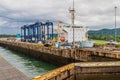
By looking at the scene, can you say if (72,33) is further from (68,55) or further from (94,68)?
(94,68)

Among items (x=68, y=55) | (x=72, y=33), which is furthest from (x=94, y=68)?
(x=72, y=33)

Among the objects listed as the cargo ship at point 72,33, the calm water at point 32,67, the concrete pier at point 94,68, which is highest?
the cargo ship at point 72,33

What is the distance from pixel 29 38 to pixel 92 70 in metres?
102

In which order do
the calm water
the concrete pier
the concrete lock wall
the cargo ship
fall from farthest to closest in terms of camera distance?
1. the cargo ship
2. the calm water
3. the concrete lock wall
4. the concrete pier

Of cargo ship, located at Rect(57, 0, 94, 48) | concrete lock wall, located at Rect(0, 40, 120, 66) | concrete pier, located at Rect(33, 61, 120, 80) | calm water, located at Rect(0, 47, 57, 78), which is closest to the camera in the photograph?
concrete pier, located at Rect(33, 61, 120, 80)

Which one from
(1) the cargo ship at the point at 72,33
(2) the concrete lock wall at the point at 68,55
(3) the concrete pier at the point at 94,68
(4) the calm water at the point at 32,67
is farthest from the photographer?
(1) the cargo ship at the point at 72,33

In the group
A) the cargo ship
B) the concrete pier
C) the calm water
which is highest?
the cargo ship

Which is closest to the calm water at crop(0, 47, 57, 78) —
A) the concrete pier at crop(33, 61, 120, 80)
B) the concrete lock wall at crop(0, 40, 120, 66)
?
the concrete lock wall at crop(0, 40, 120, 66)

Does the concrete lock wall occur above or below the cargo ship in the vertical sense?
below

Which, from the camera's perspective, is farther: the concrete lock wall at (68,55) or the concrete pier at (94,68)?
the concrete lock wall at (68,55)

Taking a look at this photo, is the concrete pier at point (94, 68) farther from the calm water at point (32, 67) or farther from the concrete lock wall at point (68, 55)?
the calm water at point (32, 67)

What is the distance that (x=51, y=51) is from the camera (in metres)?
49.5

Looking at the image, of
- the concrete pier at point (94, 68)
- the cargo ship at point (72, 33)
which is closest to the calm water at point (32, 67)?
the concrete pier at point (94, 68)

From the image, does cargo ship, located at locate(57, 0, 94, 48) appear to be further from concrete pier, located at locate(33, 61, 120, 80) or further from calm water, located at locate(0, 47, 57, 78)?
concrete pier, located at locate(33, 61, 120, 80)
